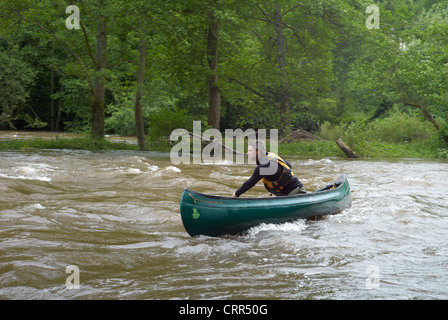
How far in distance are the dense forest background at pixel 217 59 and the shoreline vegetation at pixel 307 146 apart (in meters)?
0.56

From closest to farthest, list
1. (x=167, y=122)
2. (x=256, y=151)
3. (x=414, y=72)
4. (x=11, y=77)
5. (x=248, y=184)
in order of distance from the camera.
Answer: (x=248, y=184)
(x=256, y=151)
(x=167, y=122)
(x=414, y=72)
(x=11, y=77)

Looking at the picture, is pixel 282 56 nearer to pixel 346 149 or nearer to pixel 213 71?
pixel 213 71

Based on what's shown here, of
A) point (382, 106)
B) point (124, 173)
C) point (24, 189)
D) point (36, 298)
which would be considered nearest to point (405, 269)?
point (36, 298)

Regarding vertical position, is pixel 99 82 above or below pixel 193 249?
above

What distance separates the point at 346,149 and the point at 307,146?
97.5 inches

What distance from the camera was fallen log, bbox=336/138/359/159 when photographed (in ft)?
64.4

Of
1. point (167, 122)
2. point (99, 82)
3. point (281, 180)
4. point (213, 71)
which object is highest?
point (213, 71)

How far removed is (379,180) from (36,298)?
1095 centimetres

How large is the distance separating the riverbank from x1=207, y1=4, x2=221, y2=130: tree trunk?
2.78 m

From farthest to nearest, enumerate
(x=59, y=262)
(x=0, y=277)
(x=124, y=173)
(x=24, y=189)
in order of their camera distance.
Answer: (x=124, y=173) < (x=24, y=189) < (x=59, y=262) < (x=0, y=277)

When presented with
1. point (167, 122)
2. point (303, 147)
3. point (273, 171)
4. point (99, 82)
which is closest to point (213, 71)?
point (167, 122)

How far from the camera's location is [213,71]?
62.0ft
